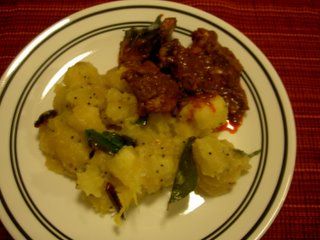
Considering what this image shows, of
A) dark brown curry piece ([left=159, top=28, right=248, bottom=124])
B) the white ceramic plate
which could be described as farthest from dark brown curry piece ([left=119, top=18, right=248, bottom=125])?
the white ceramic plate

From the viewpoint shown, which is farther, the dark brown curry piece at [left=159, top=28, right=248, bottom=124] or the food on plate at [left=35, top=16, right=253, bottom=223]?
the dark brown curry piece at [left=159, top=28, right=248, bottom=124]

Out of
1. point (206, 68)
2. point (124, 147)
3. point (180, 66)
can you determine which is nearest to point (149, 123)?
point (124, 147)

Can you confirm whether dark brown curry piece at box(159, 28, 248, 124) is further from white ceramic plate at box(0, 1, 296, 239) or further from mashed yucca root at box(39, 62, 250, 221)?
mashed yucca root at box(39, 62, 250, 221)

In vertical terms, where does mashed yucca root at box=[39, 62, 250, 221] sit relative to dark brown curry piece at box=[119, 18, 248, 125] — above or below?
below

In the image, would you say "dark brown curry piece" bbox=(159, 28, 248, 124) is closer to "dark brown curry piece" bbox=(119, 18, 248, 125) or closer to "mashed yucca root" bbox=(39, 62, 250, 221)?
"dark brown curry piece" bbox=(119, 18, 248, 125)

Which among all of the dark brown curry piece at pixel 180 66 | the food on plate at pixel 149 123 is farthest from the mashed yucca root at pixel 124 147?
the dark brown curry piece at pixel 180 66

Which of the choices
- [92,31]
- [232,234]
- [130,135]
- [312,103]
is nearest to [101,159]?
[130,135]

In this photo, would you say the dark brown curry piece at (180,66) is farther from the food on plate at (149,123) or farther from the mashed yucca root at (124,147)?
the mashed yucca root at (124,147)

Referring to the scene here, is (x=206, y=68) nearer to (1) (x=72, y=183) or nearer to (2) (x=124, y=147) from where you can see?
(2) (x=124, y=147)
